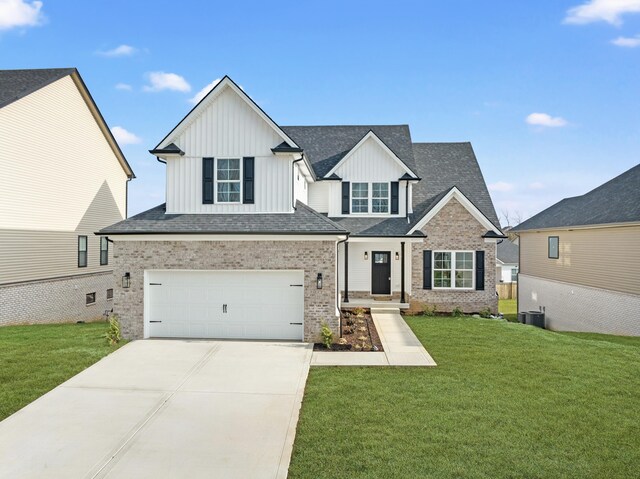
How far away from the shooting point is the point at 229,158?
14.5 m

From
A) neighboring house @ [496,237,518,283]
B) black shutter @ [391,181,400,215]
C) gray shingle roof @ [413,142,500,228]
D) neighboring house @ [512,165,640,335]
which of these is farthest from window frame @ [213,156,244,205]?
neighboring house @ [496,237,518,283]

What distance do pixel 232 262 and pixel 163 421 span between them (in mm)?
6246

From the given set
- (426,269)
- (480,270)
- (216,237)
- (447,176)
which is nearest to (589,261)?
(480,270)

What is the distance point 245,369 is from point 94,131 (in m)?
20.0

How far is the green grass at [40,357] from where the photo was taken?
9.04m

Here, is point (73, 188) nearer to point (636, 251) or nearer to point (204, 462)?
point (204, 462)

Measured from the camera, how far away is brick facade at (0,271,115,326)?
1803 cm

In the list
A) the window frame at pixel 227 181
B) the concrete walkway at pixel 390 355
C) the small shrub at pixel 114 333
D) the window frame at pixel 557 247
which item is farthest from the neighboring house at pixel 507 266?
the small shrub at pixel 114 333

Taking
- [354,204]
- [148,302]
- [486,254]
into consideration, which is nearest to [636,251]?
[486,254]

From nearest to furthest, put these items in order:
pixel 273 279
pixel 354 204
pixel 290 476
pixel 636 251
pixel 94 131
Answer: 1. pixel 290 476
2. pixel 273 279
3. pixel 636 251
4. pixel 354 204
5. pixel 94 131

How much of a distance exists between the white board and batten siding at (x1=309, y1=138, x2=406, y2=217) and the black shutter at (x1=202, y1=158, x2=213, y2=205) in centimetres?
726

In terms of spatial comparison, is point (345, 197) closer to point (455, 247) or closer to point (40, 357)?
point (455, 247)

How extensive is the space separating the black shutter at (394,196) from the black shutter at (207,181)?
9375mm

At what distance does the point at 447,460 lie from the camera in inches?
248
